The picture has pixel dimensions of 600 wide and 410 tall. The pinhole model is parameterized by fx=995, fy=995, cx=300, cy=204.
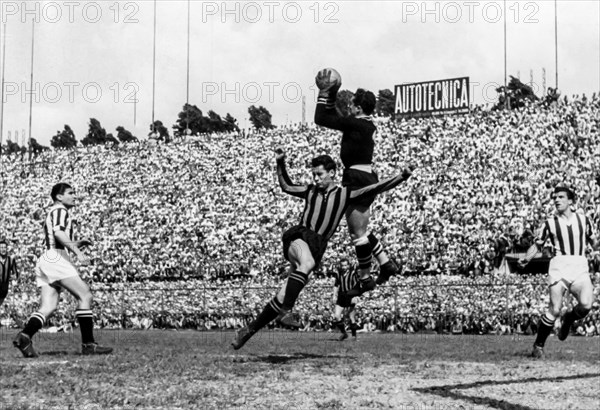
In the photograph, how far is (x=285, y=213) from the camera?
121 ft

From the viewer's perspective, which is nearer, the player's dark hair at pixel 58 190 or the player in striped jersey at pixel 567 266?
the player's dark hair at pixel 58 190

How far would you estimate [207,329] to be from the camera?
28.2m

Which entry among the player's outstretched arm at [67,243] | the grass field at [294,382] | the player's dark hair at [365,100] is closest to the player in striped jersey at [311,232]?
the grass field at [294,382]

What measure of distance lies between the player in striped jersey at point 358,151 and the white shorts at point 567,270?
211 cm

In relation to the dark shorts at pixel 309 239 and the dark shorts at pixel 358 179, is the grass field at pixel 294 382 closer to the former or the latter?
the dark shorts at pixel 309 239

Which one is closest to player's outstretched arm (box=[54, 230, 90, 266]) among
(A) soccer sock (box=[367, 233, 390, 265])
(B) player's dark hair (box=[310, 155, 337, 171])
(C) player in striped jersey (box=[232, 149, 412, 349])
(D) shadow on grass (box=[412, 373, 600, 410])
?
(C) player in striped jersey (box=[232, 149, 412, 349])

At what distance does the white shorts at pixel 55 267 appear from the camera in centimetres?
1224

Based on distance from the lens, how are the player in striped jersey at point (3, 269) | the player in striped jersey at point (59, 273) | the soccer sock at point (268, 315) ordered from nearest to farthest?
the soccer sock at point (268, 315) < the player in striped jersey at point (59, 273) < the player in striped jersey at point (3, 269)

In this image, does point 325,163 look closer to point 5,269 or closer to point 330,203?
point 330,203

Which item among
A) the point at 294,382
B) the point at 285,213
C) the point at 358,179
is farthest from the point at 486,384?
the point at 285,213

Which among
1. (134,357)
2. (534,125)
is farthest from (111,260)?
(134,357)

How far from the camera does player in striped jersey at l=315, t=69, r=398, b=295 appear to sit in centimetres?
1159

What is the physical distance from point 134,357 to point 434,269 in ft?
64.5

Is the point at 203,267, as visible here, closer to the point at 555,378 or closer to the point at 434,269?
A: the point at 434,269
